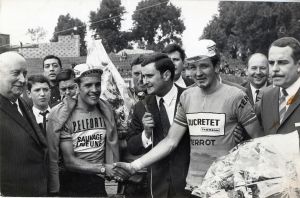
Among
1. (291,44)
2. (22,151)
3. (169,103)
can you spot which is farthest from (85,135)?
(291,44)

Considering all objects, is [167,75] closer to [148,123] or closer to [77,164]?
[148,123]

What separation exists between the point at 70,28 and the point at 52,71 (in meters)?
0.42

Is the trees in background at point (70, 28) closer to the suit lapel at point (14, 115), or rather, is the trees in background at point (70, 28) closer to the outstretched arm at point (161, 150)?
the suit lapel at point (14, 115)

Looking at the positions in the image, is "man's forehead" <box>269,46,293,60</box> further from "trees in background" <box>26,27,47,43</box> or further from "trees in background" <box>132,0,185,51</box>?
"trees in background" <box>26,27,47,43</box>

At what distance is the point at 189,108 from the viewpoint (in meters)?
4.11

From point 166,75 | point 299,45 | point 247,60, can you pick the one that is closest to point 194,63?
point 166,75

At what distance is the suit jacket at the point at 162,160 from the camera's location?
415 centimetres

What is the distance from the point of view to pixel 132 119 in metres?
4.25

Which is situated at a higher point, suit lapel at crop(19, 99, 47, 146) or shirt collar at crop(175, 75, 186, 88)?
shirt collar at crop(175, 75, 186, 88)

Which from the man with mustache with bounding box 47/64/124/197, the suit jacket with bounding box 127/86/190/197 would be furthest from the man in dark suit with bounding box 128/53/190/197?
the man with mustache with bounding box 47/64/124/197

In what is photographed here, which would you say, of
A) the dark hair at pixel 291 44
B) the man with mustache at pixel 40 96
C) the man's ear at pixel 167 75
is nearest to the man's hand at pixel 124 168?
the man with mustache at pixel 40 96

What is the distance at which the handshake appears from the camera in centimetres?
417

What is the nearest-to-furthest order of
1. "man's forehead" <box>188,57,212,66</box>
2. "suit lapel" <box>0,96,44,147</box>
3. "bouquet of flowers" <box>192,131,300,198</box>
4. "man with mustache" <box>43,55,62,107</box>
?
"bouquet of flowers" <box>192,131,300,198</box>
"man's forehead" <box>188,57,212,66</box>
"suit lapel" <box>0,96,44,147</box>
"man with mustache" <box>43,55,62,107</box>

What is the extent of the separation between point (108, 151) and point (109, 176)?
8.9 inches
